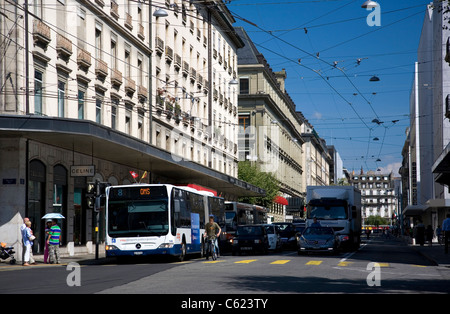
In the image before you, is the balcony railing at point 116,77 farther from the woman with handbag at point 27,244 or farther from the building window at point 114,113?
the woman with handbag at point 27,244

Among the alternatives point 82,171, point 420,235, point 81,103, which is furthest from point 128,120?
point 420,235

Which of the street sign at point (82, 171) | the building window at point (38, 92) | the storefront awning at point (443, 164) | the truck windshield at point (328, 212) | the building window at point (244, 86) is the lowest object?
the truck windshield at point (328, 212)

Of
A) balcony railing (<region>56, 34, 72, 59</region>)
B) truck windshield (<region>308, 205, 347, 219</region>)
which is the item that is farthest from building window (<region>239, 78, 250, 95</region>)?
balcony railing (<region>56, 34, 72, 59</region>)

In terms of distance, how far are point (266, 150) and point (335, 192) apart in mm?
46400

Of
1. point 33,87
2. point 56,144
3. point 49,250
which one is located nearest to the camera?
point 49,250

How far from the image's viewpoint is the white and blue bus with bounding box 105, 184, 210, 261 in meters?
27.2

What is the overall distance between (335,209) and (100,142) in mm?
13874

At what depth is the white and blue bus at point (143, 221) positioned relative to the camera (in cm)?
2717

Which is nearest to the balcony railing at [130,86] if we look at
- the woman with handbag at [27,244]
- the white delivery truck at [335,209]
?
the white delivery truck at [335,209]

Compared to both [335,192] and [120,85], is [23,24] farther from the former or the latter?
[335,192]

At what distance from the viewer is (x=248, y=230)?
38219mm

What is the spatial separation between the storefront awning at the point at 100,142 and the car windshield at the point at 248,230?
220 inches
